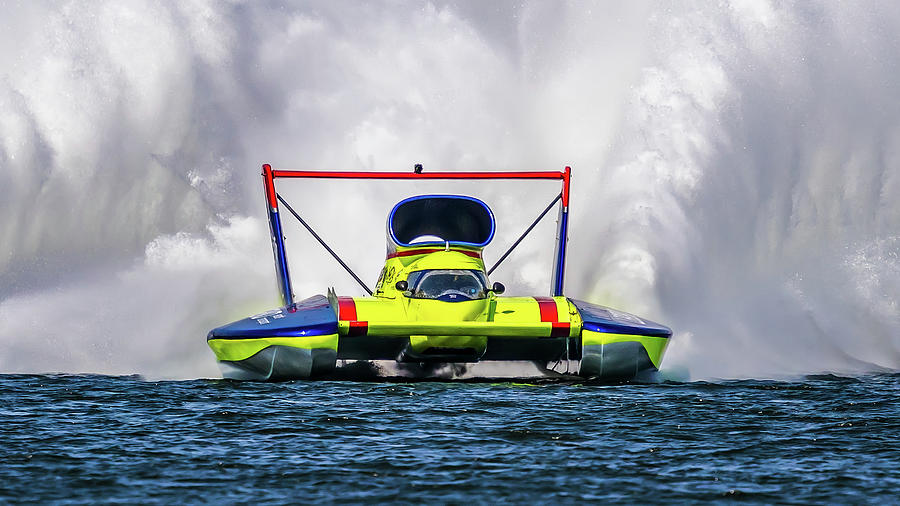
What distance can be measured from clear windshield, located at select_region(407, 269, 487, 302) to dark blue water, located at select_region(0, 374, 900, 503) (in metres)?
1.11

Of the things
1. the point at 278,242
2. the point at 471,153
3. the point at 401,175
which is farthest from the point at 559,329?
the point at 471,153

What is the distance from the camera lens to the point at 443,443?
963 cm

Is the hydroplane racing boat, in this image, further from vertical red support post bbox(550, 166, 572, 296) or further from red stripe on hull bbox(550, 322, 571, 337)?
vertical red support post bbox(550, 166, 572, 296)

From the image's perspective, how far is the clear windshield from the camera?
1388 centimetres

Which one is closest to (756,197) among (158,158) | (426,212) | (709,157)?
(709,157)

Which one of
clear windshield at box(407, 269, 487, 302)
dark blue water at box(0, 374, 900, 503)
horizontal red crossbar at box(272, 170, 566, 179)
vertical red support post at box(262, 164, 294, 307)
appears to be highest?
horizontal red crossbar at box(272, 170, 566, 179)

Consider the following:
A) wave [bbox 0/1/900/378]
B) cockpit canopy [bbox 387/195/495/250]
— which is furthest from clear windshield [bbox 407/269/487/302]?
wave [bbox 0/1/900/378]

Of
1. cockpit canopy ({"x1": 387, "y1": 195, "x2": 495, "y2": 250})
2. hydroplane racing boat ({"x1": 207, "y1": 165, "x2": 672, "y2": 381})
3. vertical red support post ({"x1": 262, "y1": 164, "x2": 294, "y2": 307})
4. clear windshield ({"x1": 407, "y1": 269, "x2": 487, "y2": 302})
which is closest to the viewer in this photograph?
hydroplane racing boat ({"x1": 207, "y1": 165, "x2": 672, "y2": 381})

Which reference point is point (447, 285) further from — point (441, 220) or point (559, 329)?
point (441, 220)

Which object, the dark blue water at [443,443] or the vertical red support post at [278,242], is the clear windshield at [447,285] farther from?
the vertical red support post at [278,242]

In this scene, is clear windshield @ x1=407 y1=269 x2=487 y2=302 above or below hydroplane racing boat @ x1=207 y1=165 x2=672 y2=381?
above

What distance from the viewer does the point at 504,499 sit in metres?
7.89

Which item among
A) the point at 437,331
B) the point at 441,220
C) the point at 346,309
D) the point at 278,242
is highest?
the point at 441,220

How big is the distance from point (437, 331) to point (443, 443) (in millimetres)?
3937
